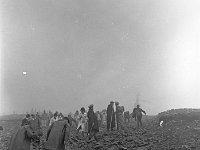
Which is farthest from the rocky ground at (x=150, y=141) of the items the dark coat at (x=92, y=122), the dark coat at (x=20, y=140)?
the dark coat at (x=20, y=140)

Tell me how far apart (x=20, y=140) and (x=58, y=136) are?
0.99 metres

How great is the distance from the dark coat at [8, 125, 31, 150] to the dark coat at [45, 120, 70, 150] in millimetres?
550

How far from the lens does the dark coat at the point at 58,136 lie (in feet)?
26.4

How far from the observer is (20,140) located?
7.97 meters

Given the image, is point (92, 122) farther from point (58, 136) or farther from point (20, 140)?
point (20, 140)

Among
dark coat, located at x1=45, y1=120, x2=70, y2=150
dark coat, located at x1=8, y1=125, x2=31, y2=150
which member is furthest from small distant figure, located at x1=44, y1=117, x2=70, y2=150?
dark coat, located at x1=8, y1=125, x2=31, y2=150

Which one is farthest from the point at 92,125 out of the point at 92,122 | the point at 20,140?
the point at 20,140

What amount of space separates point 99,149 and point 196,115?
12.4m

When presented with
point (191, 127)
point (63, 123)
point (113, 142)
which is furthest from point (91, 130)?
point (63, 123)

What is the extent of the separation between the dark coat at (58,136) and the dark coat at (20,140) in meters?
0.55

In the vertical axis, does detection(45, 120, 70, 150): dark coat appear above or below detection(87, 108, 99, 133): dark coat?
below

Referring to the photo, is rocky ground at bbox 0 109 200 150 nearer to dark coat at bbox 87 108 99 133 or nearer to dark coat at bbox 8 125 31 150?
dark coat at bbox 87 108 99 133

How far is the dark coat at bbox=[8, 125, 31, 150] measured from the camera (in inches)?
312

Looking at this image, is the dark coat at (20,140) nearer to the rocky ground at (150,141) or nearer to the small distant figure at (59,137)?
the small distant figure at (59,137)
